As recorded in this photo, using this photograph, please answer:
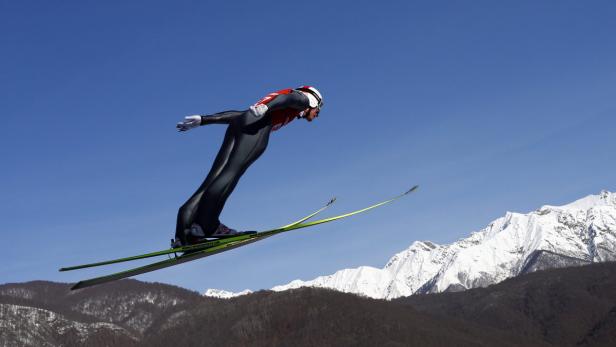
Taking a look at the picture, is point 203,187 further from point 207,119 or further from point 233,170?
point 207,119

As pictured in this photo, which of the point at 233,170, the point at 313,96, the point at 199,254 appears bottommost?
the point at 199,254

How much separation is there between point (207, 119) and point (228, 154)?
608mm

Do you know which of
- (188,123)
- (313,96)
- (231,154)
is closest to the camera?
(188,123)

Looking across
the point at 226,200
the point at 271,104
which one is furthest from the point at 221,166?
the point at 271,104

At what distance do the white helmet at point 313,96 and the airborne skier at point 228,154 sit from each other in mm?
113

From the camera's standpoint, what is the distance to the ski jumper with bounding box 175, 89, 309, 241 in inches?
383

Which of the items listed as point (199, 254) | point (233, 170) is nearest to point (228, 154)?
point (233, 170)

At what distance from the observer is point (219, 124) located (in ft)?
32.8

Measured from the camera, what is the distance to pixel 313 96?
34.8 ft

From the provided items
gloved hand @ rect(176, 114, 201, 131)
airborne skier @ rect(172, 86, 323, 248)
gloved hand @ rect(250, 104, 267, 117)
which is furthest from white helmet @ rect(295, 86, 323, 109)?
gloved hand @ rect(176, 114, 201, 131)

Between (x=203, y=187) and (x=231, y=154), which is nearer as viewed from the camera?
(x=203, y=187)

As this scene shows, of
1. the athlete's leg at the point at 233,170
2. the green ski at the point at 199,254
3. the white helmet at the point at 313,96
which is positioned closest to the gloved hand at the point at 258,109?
the athlete's leg at the point at 233,170

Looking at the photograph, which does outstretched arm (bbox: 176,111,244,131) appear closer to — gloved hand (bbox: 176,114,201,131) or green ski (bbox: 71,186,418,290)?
gloved hand (bbox: 176,114,201,131)

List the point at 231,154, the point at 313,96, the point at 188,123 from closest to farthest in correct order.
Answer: the point at 188,123 → the point at 231,154 → the point at 313,96
